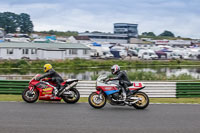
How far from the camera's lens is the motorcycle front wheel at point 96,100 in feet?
41.0

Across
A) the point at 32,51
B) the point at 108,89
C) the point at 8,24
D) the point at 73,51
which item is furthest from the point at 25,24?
the point at 108,89

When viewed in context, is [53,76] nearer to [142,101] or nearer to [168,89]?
[142,101]

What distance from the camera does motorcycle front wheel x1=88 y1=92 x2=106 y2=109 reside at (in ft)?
41.0

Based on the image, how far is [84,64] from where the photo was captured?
178 feet

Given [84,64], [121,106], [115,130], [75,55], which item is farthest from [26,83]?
[75,55]

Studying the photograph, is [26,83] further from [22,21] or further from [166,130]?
[22,21]

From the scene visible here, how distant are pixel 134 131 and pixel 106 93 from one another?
4.12 m

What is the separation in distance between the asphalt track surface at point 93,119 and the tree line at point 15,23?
12511cm

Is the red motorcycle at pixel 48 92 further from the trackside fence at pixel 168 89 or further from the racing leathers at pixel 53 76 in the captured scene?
the trackside fence at pixel 168 89

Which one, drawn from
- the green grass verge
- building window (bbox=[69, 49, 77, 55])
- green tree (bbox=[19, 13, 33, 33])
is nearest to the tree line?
green tree (bbox=[19, 13, 33, 33])

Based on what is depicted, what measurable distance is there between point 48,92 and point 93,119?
4008 millimetres

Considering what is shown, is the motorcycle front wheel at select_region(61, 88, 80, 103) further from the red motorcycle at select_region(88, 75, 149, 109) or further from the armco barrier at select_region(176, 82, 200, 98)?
the armco barrier at select_region(176, 82, 200, 98)

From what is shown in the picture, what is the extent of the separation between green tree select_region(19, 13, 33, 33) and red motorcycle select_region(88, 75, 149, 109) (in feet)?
433

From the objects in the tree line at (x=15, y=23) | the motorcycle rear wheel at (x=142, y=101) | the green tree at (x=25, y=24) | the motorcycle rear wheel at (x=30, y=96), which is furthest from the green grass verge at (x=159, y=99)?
the green tree at (x=25, y=24)
